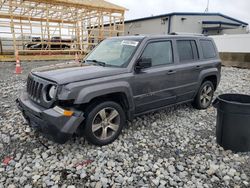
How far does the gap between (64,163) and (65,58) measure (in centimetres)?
1314

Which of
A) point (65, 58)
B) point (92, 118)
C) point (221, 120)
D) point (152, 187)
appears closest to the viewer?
point (152, 187)

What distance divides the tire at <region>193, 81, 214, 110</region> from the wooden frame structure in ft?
38.6

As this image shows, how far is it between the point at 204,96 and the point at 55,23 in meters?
17.0

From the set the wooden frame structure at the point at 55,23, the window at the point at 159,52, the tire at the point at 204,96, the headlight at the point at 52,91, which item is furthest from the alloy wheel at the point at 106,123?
the wooden frame structure at the point at 55,23

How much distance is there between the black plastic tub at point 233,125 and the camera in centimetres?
335

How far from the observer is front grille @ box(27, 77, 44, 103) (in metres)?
3.37

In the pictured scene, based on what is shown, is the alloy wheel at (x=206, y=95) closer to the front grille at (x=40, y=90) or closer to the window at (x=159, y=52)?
the window at (x=159, y=52)

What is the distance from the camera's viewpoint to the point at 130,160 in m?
3.29

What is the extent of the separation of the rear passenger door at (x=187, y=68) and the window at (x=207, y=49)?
1.02 feet

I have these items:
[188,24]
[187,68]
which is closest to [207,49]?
[187,68]

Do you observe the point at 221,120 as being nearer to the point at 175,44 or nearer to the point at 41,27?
the point at 175,44

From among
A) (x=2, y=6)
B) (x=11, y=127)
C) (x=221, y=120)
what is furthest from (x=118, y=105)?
(x=2, y=6)

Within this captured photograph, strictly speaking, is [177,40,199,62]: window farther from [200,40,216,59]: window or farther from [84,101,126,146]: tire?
[84,101,126,146]: tire

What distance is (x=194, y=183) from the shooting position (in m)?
2.83
